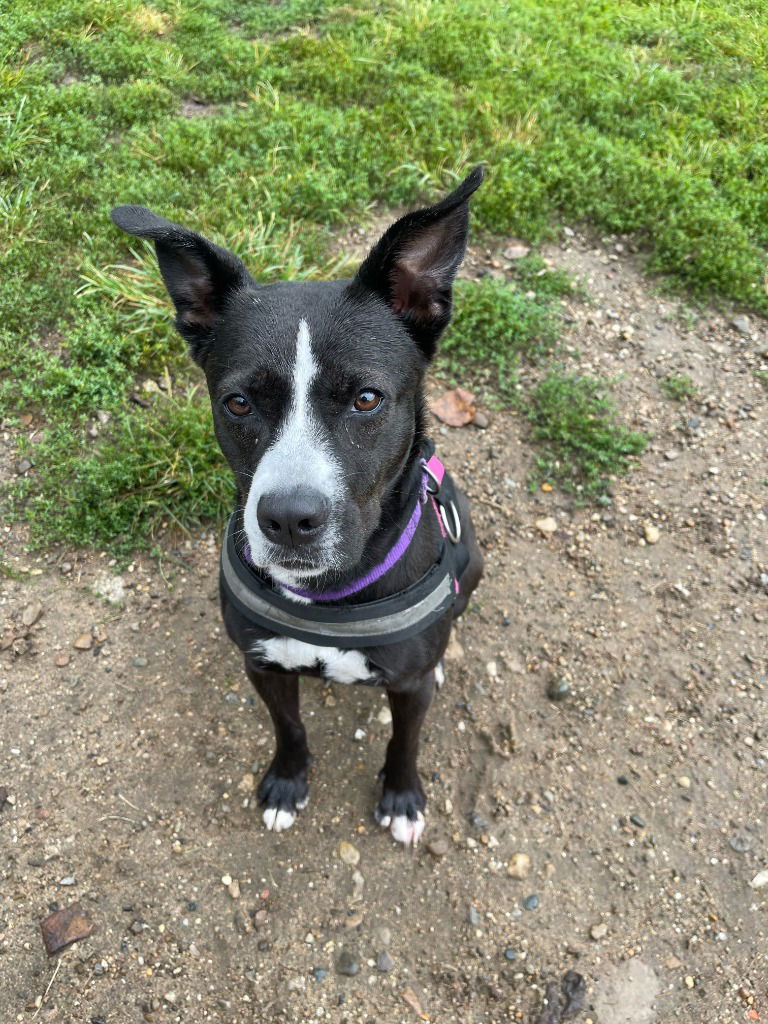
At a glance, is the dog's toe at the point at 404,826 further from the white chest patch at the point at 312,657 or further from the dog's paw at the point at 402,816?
the white chest patch at the point at 312,657

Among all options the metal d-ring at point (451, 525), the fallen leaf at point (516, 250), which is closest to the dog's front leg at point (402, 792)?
the metal d-ring at point (451, 525)

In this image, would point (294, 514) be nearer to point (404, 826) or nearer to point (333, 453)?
point (333, 453)

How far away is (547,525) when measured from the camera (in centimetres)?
433

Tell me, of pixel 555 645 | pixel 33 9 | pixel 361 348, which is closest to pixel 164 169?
pixel 33 9

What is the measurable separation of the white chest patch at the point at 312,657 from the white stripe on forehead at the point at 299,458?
1.71 feet

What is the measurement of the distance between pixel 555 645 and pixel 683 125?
4612 millimetres

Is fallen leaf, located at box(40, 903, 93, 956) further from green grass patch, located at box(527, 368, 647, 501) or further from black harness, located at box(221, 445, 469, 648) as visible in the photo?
green grass patch, located at box(527, 368, 647, 501)

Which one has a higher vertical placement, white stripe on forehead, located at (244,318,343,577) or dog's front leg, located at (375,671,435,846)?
white stripe on forehead, located at (244,318,343,577)

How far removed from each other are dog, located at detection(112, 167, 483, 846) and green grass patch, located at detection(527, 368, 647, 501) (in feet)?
5.22

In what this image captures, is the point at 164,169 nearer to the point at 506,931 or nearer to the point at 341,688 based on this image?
the point at 341,688

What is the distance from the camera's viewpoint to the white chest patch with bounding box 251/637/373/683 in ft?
9.04

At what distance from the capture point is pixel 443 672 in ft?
12.5

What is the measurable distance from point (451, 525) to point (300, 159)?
364cm

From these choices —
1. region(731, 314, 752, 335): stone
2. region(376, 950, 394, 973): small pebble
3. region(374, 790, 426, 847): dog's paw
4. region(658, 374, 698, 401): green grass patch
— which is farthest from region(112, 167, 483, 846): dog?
region(731, 314, 752, 335): stone
